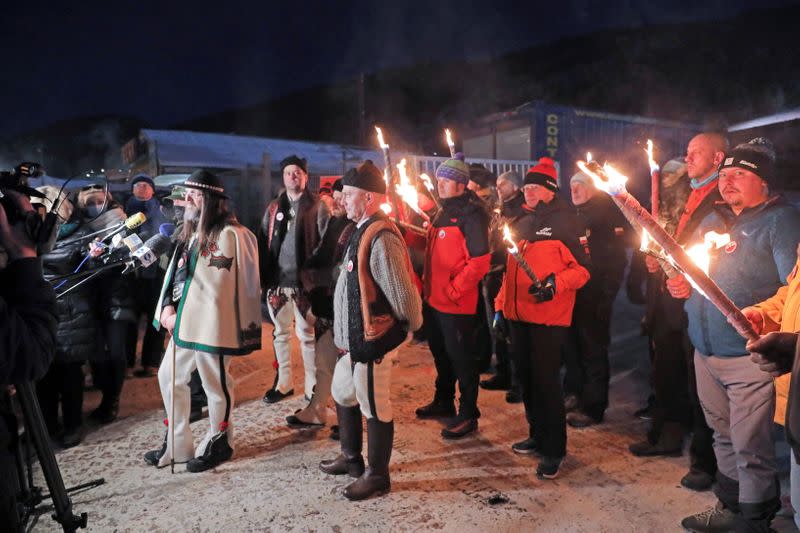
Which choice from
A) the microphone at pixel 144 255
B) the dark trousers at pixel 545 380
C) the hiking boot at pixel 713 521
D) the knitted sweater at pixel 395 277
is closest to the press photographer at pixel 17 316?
the microphone at pixel 144 255

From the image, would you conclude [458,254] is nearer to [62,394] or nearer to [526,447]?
[526,447]

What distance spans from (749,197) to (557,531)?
2.24 metres

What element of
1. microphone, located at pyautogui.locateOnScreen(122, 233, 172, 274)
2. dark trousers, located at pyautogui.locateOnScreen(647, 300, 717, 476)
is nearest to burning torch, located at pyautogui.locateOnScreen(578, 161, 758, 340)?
dark trousers, located at pyautogui.locateOnScreen(647, 300, 717, 476)

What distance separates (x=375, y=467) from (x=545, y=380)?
1.38 m

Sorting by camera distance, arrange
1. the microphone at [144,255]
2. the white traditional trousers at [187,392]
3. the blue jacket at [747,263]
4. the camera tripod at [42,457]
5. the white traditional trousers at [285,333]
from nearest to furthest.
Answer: the camera tripod at [42,457]
the blue jacket at [747,263]
the microphone at [144,255]
the white traditional trousers at [187,392]
the white traditional trousers at [285,333]

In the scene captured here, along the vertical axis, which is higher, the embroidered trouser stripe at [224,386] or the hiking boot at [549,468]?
the embroidered trouser stripe at [224,386]

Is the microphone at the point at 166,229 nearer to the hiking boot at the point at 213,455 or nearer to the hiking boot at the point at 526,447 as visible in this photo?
the hiking boot at the point at 213,455

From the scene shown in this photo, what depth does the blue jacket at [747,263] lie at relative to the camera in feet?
9.08

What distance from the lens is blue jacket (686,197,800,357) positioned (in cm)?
277

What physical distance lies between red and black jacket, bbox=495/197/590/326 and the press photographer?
303 cm

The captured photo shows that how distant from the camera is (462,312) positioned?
4.54 metres

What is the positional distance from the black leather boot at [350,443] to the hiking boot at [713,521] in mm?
2164

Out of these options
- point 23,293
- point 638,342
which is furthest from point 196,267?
point 638,342

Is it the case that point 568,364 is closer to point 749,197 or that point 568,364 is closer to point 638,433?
point 638,433
